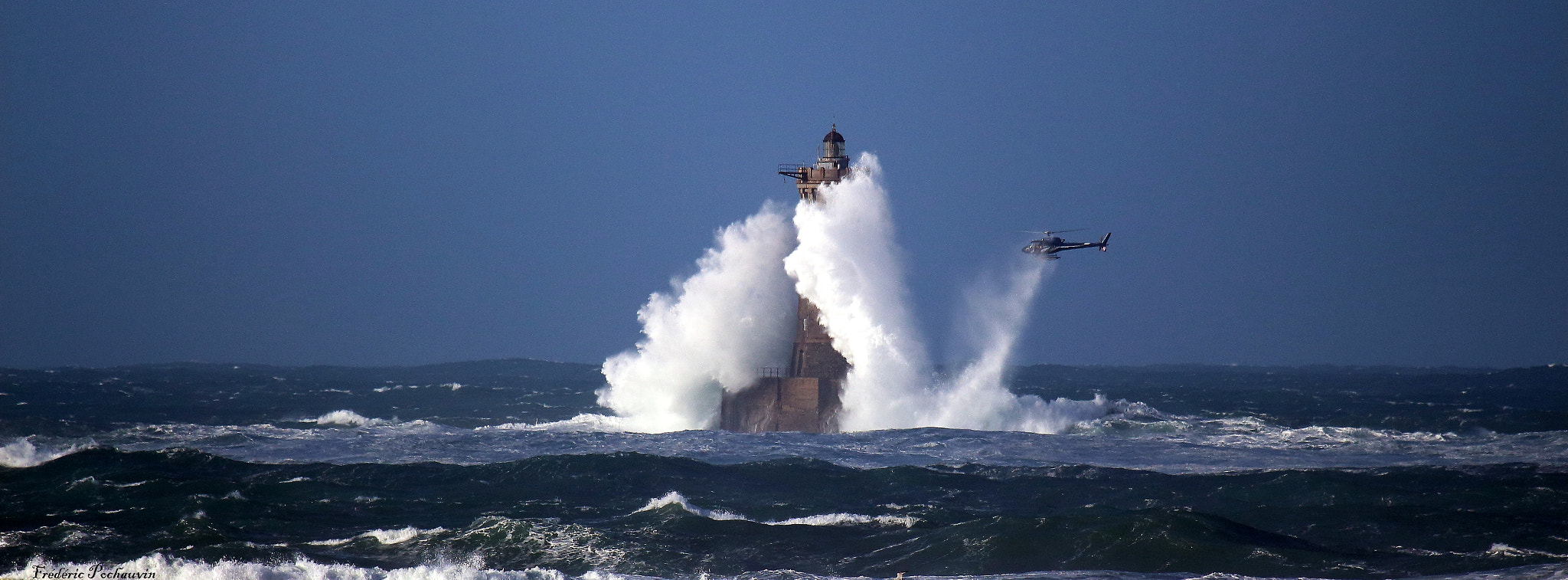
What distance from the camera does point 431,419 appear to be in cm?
4381

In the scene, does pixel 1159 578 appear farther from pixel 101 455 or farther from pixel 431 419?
pixel 431 419

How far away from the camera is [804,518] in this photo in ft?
65.5

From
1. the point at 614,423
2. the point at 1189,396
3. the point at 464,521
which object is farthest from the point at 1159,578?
the point at 1189,396

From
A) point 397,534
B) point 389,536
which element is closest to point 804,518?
point 397,534

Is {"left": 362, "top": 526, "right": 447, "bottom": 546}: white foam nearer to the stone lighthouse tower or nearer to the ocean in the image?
the ocean

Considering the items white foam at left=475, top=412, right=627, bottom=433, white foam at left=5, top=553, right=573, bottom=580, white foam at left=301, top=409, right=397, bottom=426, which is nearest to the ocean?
white foam at left=5, top=553, right=573, bottom=580

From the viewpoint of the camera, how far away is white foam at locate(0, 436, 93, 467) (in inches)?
985

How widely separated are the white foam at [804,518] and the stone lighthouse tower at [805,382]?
48.9ft

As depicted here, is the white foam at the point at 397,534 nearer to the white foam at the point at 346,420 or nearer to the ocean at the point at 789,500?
the ocean at the point at 789,500

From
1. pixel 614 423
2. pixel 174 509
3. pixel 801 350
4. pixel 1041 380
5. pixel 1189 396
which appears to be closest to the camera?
pixel 174 509

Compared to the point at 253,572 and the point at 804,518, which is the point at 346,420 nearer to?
the point at 804,518

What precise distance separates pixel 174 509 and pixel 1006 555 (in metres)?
13.0

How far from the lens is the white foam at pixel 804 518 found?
Result: 19.3 metres

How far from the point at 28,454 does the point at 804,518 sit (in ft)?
56.8
